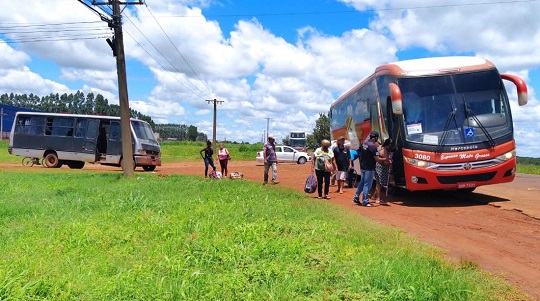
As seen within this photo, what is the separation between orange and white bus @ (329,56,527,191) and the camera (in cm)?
1037

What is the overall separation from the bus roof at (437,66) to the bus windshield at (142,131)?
1548 centimetres

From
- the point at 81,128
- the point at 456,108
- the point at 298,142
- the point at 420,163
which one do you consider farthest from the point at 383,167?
the point at 298,142

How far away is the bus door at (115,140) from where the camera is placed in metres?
23.5

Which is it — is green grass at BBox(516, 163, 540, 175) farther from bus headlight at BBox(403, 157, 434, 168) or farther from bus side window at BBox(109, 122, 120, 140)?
bus side window at BBox(109, 122, 120, 140)

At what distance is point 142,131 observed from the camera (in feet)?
78.3

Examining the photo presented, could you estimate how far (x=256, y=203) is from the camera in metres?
9.56

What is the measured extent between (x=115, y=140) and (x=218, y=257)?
1991cm

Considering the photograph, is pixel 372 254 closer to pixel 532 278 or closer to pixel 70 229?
pixel 532 278

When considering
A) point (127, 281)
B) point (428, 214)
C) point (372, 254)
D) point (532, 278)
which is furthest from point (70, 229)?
point (428, 214)

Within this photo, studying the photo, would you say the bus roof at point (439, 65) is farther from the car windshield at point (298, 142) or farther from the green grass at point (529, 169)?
the car windshield at point (298, 142)

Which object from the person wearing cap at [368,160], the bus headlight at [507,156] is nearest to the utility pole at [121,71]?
the person wearing cap at [368,160]

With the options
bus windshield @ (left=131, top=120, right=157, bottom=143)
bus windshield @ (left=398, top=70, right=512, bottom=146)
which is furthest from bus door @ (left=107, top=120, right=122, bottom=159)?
bus windshield @ (left=398, top=70, right=512, bottom=146)

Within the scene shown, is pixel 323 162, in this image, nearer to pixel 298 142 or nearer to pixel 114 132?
pixel 114 132

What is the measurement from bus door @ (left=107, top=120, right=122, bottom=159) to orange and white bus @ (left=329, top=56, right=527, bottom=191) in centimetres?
1629
